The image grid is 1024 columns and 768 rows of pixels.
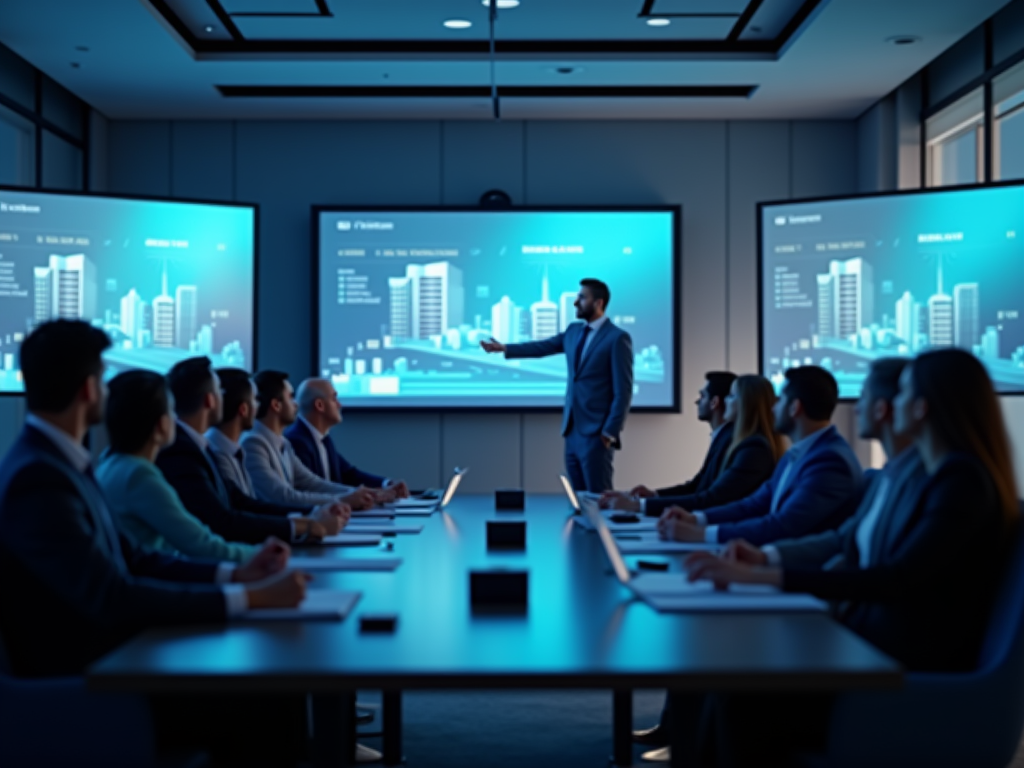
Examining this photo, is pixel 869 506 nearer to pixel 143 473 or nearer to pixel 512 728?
pixel 143 473

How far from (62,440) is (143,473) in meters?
0.57

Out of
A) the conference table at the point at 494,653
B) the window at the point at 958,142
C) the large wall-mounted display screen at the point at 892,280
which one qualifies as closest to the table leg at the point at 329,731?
the conference table at the point at 494,653

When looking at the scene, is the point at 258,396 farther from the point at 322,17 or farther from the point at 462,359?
the point at 462,359

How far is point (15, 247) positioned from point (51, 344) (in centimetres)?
534

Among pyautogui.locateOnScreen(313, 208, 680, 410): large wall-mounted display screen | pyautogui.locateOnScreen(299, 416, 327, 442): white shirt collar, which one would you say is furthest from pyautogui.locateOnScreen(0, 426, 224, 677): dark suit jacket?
pyautogui.locateOnScreen(313, 208, 680, 410): large wall-mounted display screen

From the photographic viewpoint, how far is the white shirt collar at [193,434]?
152 inches

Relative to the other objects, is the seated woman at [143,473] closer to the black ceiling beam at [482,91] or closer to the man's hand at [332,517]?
the man's hand at [332,517]

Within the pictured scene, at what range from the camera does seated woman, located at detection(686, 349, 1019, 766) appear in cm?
259

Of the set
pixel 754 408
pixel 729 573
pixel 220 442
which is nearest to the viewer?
pixel 729 573

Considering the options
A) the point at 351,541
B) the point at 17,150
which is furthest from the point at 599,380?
the point at 351,541

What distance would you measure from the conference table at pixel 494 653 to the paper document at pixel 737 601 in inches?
1.1

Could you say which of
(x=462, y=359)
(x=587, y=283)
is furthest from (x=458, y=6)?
(x=462, y=359)

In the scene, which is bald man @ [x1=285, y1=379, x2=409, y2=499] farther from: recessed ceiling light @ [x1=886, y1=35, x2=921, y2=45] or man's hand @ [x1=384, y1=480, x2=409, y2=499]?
recessed ceiling light @ [x1=886, y1=35, x2=921, y2=45]

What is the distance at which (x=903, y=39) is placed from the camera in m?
7.47
